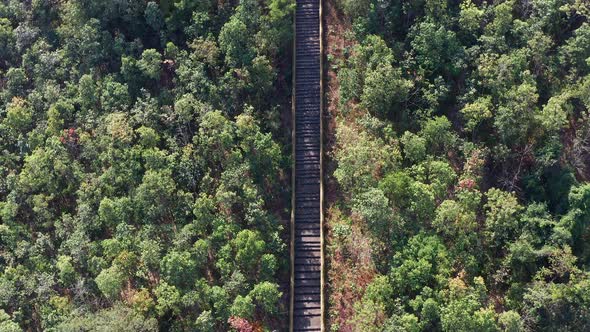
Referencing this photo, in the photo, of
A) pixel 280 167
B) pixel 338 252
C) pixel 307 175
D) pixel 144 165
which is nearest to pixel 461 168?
pixel 338 252

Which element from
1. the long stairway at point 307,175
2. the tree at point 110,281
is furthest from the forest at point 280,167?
the long stairway at point 307,175

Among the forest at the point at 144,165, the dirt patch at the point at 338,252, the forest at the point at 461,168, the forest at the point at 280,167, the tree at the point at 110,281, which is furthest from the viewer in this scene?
the dirt patch at the point at 338,252

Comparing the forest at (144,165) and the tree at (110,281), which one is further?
the forest at (144,165)

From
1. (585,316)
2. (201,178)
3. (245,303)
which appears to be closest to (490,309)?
(585,316)

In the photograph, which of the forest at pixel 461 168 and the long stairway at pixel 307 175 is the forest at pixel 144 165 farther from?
the forest at pixel 461 168

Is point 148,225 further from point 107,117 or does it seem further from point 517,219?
point 517,219

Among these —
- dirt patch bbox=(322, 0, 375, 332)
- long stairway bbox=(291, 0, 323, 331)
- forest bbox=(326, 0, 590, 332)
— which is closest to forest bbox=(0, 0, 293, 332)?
long stairway bbox=(291, 0, 323, 331)

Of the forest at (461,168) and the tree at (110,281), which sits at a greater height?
the forest at (461,168)

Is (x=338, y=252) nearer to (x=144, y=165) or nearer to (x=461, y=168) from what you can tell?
(x=461, y=168)
